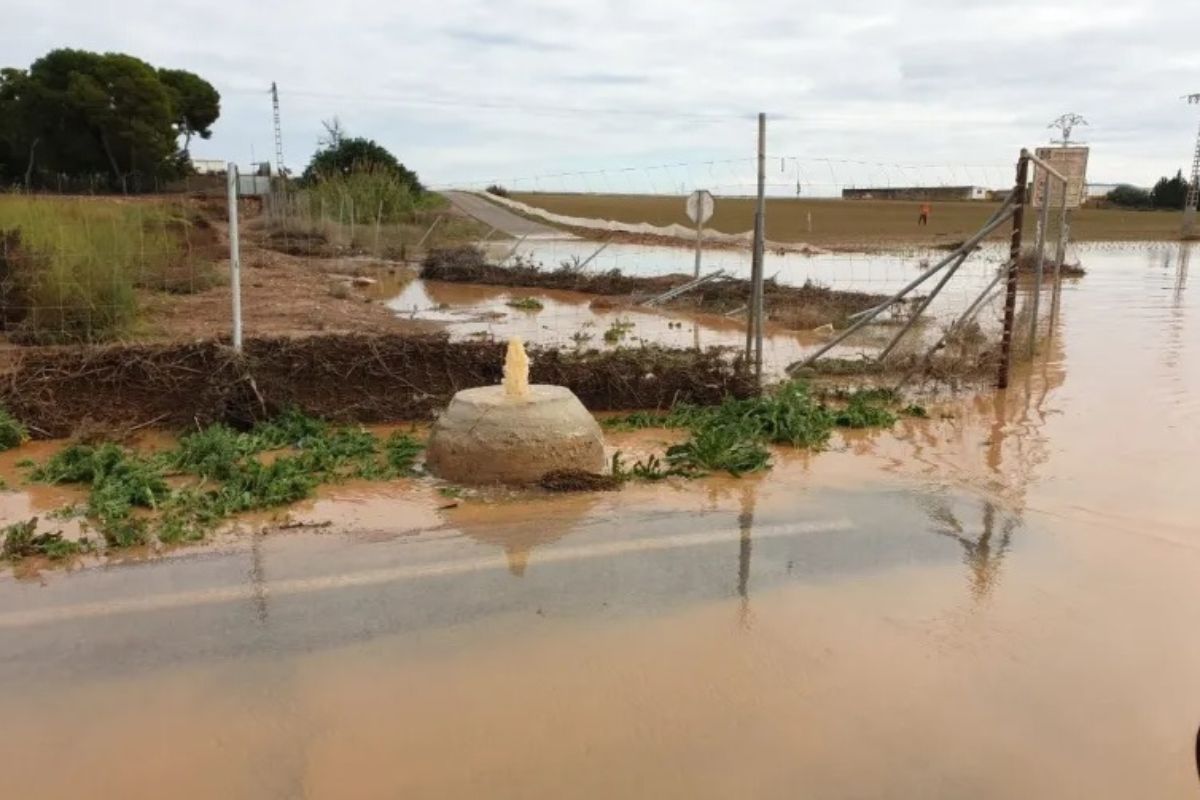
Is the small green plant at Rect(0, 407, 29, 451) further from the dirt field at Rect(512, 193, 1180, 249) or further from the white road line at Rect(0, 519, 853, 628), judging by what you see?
the dirt field at Rect(512, 193, 1180, 249)

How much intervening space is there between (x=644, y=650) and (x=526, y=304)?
573 inches

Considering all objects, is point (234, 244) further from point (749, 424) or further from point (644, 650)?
point (644, 650)

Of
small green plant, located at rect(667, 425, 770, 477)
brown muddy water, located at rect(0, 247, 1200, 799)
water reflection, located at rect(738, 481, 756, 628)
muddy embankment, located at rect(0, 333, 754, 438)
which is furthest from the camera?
muddy embankment, located at rect(0, 333, 754, 438)

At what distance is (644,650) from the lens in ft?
15.0

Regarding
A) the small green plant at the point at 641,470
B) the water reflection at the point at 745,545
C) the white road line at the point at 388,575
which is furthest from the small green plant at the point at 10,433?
the water reflection at the point at 745,545

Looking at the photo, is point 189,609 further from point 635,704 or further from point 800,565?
point 800,565

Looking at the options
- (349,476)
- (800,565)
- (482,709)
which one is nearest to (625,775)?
(482,709)

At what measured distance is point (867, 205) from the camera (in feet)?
244

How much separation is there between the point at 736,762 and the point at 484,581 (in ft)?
6.67

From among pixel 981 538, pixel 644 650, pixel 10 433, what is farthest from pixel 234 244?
pixel 981 538

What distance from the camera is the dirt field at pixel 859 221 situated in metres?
43.9

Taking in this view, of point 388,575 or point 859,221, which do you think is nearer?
point 388,575

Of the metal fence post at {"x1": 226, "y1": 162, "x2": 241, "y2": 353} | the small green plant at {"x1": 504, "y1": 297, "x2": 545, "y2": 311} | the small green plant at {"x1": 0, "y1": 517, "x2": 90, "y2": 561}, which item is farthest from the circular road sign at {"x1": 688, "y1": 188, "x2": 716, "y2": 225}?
the small green plant at {"x1": 0, "y1": 517, "x2": 90, "y2": 561}

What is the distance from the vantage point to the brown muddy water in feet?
12.0
